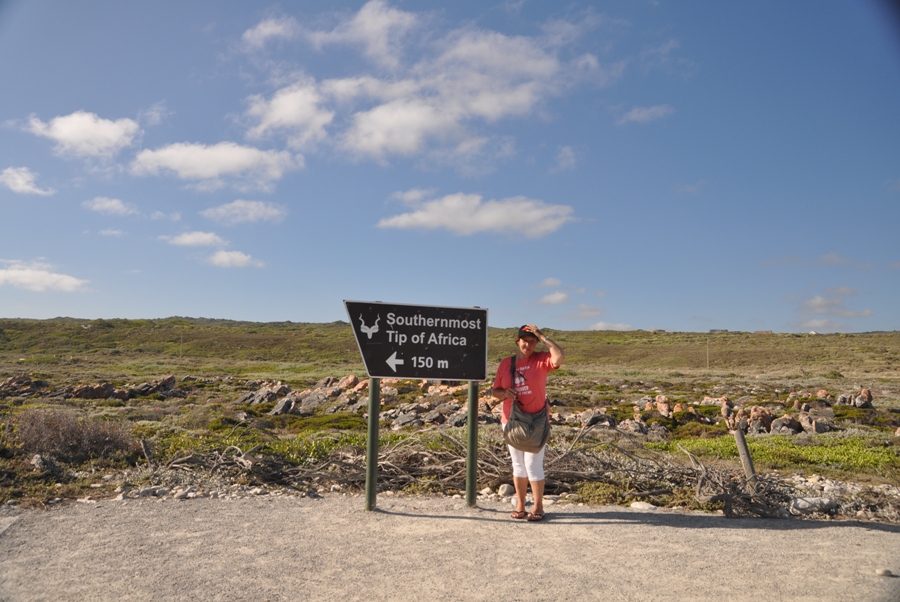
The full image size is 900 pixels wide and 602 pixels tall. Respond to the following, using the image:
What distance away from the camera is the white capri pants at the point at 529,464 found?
531 centimetres

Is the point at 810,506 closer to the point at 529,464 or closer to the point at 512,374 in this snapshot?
the point at 529,464

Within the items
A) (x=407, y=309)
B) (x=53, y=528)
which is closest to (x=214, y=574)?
(x=53, y=528)

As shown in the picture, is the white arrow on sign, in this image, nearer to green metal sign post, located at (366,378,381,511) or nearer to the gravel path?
green metal sign post, located at (366,378,381,511)

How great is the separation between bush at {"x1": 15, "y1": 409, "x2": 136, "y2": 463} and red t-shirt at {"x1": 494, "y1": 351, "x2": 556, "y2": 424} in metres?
5.41

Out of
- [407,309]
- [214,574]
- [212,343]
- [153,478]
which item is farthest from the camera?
[212,343]

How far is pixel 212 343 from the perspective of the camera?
275 ft

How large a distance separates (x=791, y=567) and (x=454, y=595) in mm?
2282

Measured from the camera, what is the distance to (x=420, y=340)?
6.04 m

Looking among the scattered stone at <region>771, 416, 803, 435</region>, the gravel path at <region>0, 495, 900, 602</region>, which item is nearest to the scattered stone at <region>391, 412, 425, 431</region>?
the scattered stone at <region>771, 416, 803, 435</region>

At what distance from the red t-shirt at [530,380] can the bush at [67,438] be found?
5.41m

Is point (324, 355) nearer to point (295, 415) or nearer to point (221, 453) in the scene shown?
point (295, 415)

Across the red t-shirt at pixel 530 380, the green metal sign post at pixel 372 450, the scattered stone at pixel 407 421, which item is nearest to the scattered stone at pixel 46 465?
the green metal sign post at pixel 372 450

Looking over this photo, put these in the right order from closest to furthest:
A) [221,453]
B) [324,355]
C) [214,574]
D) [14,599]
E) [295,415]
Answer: [14,599] < [214,574] < [221,453] < [295,415] < [324,355]

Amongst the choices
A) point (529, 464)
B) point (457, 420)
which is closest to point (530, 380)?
point (529, 464)
